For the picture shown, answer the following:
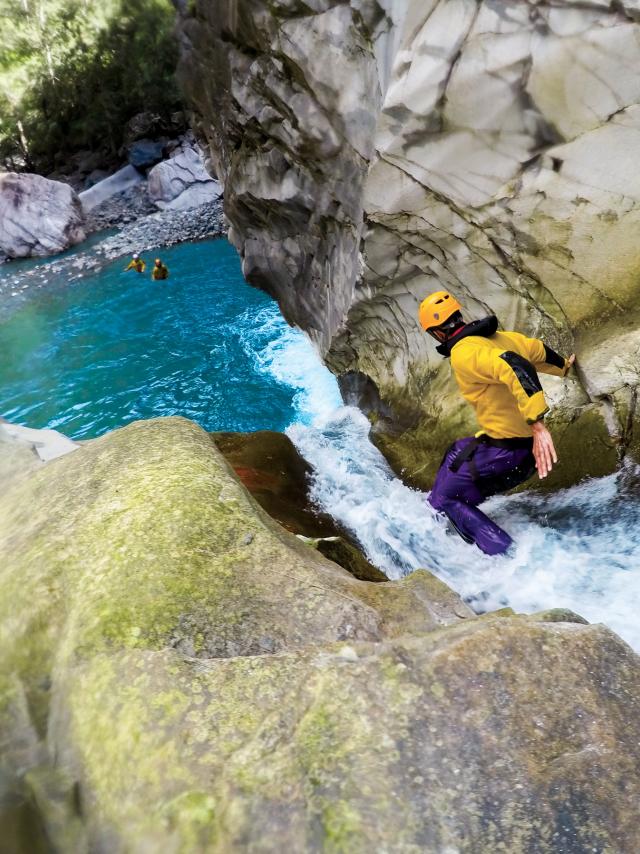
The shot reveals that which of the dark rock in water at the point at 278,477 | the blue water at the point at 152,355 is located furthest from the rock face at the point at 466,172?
the blue water at the point at 152,355

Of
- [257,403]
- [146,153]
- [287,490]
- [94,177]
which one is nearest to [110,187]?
[146,153]

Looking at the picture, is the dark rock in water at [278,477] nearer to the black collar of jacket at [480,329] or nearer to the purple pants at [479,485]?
the purple pants at [479,485]

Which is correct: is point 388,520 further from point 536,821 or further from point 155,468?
point 536,821

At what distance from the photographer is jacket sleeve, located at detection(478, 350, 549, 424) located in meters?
4.97

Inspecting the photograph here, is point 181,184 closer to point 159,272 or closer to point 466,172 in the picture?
point 159,272

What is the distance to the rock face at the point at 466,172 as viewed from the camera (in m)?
5.91

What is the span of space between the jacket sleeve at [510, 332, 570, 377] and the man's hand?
34.1 inches

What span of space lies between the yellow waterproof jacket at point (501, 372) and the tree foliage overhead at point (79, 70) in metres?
47.5

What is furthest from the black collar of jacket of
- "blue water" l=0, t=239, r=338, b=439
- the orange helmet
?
"blue water" l=0, t=239, r=338, b=439

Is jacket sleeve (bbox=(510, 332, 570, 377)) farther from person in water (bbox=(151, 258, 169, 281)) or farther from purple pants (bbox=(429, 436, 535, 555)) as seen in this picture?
person in water (bbox=(151, 258, 169, 281))

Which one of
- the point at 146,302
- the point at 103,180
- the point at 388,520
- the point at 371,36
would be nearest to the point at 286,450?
the point at 388,520

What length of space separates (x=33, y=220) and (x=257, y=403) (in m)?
29.0

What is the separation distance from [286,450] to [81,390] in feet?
34.2

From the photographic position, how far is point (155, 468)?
14.5ft
